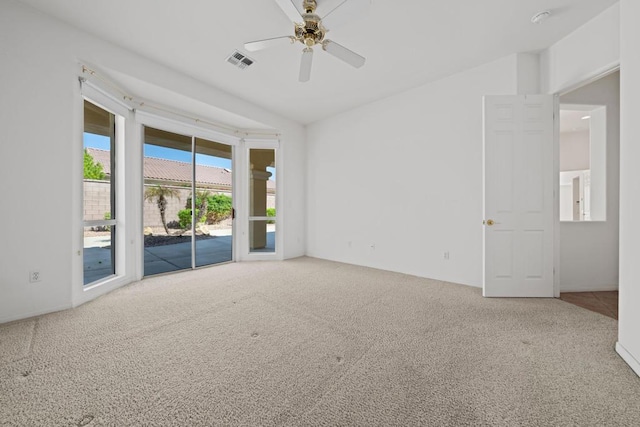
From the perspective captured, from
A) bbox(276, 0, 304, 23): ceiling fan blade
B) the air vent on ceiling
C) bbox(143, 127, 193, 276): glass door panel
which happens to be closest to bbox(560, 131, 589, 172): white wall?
bbox(276, 0, 304, 23): ceiling fan blade

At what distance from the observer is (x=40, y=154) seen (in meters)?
2.42

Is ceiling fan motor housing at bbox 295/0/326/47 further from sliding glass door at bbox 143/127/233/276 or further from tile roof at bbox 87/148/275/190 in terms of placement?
tile roof at bbox 87/148/275/190

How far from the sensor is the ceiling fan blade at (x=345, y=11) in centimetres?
186

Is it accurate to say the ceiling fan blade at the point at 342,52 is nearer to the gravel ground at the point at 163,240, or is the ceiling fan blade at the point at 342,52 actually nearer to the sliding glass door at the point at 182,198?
the sliding glass door at the point at 182,198

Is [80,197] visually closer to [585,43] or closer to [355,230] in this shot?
[355,230]

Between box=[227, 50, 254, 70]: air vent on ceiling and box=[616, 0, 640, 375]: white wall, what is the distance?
3494 mm

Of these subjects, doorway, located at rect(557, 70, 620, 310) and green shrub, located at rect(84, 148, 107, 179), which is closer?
green shrub, located at rect(84, 148, 107, 179)

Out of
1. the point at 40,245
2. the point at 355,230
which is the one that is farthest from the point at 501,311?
the point at 40,245

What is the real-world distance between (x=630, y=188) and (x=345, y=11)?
8.15 feet

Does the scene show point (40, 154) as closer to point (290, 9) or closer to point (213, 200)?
point (290, 9)

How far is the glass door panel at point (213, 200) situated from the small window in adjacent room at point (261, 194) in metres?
0.46

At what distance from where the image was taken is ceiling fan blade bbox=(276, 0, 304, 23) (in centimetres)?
199

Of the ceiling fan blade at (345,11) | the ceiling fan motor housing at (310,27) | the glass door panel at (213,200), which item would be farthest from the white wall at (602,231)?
the glass door panel at (213,200)

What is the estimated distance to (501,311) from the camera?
256cm
